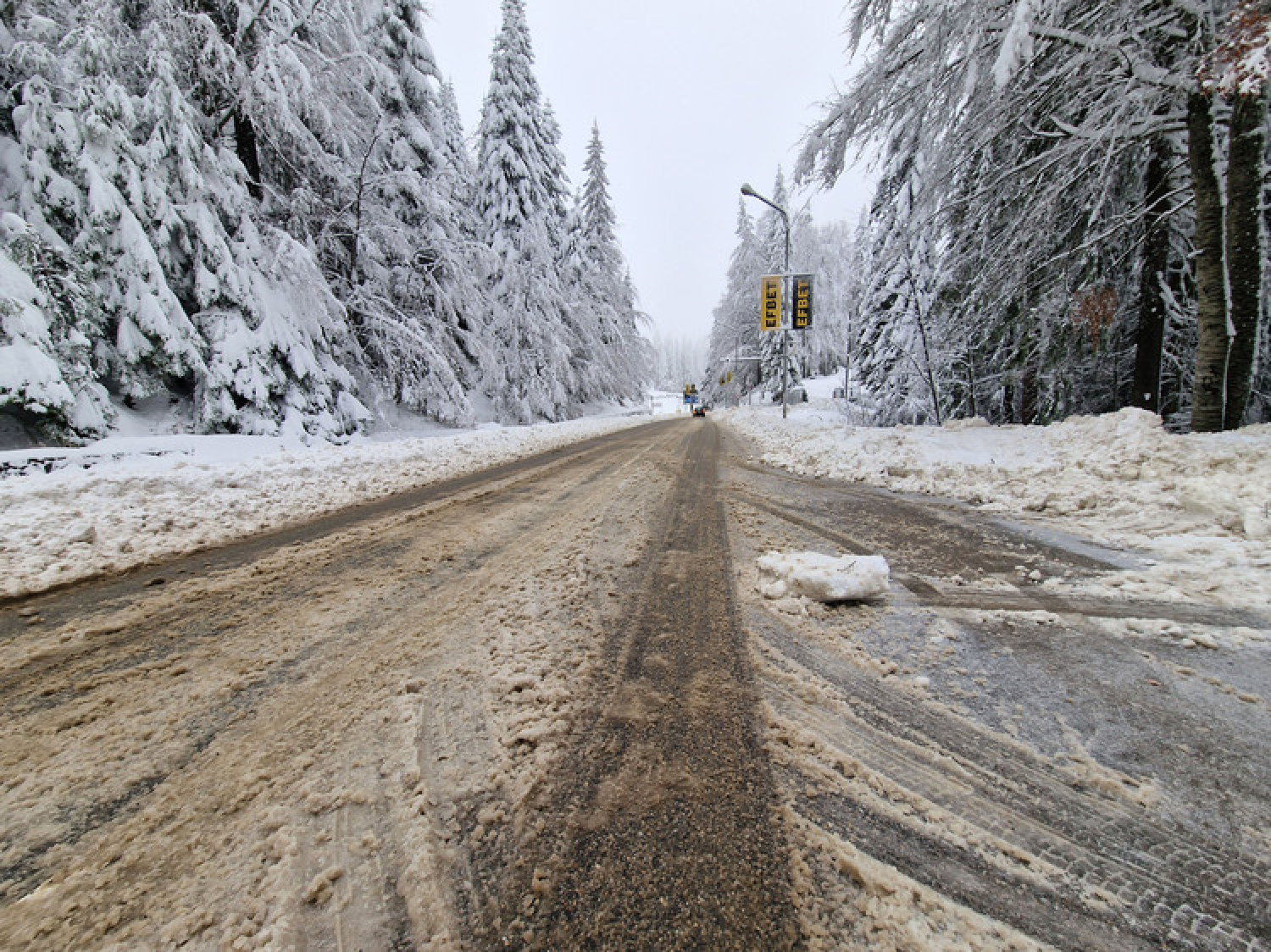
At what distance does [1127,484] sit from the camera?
12.5 ft

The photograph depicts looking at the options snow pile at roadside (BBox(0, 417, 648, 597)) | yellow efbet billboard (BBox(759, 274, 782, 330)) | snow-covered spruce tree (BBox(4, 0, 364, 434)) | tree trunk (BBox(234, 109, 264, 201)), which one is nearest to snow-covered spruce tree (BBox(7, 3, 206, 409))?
snow-covered spruce tree (BBox(4, 0, 364, 434))

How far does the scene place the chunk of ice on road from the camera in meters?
2.35

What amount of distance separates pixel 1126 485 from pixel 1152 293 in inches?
237

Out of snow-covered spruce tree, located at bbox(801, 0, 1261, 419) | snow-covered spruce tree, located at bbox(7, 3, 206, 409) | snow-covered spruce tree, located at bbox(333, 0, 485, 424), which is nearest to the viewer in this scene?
snow-covered spruce tree, located at bbox(801, 0, 1261, 419)

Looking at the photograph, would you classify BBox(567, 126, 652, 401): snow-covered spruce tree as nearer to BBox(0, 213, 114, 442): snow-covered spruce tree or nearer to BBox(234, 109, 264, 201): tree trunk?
BBox(234, 109, 264, 201): tree trunk

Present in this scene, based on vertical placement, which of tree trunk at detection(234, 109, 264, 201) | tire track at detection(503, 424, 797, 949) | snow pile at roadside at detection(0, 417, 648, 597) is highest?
A: tree trunk at detection(234, 109, 264, 201)

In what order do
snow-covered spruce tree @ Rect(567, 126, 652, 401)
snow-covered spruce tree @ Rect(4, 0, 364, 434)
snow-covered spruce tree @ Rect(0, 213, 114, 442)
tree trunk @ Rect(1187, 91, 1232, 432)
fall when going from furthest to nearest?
snow-covered spruce tree @ Rect(567, 126, 652, 401)
snow-covered spruce tree @ Rect(4, 0, 364, 434)
snow-covered spruce tree @ Rect(0, 213, 114, 442)
tree trunk @ Rect(1187, 91, 1232, 432)

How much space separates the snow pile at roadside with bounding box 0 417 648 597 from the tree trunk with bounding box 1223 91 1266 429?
8739 mm

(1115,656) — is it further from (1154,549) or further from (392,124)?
(392,124)

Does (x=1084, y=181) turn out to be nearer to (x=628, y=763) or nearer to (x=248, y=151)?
(x=628, y=763)

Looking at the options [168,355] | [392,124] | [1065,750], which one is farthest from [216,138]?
[1065,750]

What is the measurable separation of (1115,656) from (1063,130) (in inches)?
260

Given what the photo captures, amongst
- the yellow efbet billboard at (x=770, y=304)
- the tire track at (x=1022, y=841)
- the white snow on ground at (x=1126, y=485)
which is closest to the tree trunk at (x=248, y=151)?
the white snow on ground at (x=1126, y=485)

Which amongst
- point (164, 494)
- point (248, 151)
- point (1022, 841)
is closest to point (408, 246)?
point (248, 151)
